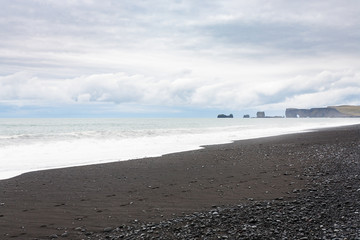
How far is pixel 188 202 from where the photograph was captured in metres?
9.19

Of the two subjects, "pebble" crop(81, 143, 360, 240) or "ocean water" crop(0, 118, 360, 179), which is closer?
"pebble" crop(81, 143, 360, 240)

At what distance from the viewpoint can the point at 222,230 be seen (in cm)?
672

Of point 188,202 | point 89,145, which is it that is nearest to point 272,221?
point 188,202

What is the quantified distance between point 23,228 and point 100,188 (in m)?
3.90

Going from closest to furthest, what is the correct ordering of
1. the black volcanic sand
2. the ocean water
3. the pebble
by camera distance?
1. the pebble
2. the black volcanic sand
3. the ocean water

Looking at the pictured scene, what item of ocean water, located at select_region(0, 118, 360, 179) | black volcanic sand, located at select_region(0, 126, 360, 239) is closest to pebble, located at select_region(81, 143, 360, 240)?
black volcanic sand, located at select_region(0, 126, 360, 239)

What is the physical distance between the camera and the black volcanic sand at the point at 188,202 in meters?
6.82

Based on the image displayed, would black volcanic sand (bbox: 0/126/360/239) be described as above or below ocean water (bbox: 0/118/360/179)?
below

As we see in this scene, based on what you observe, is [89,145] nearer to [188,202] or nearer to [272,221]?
[188,202]

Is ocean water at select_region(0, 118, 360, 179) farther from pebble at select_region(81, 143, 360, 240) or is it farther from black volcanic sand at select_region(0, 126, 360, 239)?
pebble at select_region(81, 143, 360, 240)

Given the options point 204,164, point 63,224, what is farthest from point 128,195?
point 204,164

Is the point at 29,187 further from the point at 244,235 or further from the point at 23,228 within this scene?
the point at 244,235

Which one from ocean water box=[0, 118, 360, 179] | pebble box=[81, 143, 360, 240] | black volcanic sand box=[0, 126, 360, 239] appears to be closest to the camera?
pebble box=[81, 143, 360, 240]

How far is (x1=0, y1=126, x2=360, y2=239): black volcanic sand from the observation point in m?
6.82
